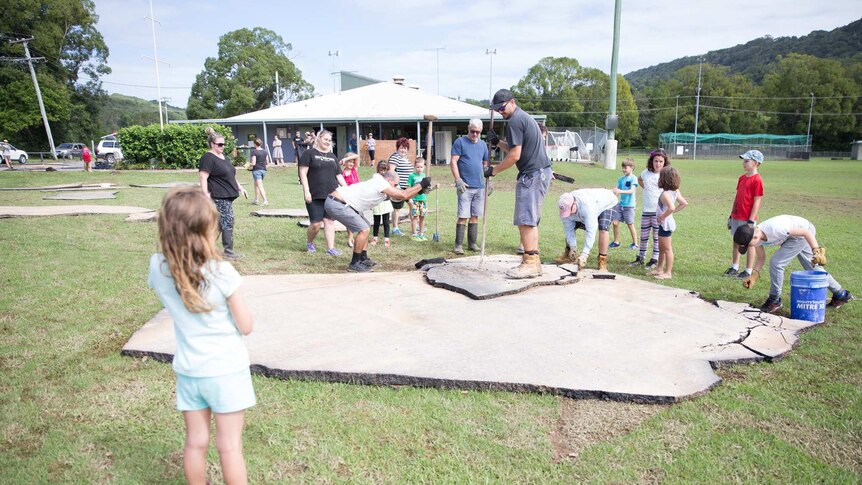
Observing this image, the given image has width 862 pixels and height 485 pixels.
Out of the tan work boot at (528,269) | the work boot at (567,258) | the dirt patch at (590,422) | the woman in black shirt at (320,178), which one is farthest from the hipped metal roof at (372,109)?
the dirt patch at (590,422)

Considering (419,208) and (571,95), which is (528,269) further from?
(571,95)

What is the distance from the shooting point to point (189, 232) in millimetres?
2209

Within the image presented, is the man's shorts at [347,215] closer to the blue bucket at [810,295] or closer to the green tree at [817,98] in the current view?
the blue bucket at [810,295]

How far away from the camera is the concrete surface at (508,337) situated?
3746mm

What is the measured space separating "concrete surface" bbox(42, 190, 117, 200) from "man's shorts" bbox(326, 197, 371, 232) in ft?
33.3

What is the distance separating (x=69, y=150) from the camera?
42094 mm

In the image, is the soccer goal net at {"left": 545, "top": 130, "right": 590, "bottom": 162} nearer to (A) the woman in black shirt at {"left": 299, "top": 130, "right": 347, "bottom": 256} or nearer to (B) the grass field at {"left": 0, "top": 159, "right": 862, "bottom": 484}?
(A) the woman in black shirt at {"left": 299, "top": 130, "right": 347, "bottom": 256}

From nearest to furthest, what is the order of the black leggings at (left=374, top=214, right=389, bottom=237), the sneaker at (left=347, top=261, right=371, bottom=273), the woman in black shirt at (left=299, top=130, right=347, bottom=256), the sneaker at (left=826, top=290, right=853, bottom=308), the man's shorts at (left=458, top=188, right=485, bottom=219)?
1. the sneaker at (left=826, top=290, right=853, bottom=308)
2. the sneaker at (left=347, top=261, right=371, bottom=273)
3. the woman in black shirt at (left=299, top=130, right=347, bottom=256)
4. the man's shorts at (left=458, top=188, right=485, bottom=219)
5. the black leggings at (left=374, top=214, right=389, bottom=237)

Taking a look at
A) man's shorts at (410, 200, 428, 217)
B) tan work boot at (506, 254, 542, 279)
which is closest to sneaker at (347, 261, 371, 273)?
tan work boot at (506, 254, 542, 279)

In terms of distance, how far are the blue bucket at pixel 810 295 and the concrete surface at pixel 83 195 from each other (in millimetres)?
15029

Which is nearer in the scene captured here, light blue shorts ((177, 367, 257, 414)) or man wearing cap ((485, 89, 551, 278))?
light blue shorts ((177, 367, 257, 414))

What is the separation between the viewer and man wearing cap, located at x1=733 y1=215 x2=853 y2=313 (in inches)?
204

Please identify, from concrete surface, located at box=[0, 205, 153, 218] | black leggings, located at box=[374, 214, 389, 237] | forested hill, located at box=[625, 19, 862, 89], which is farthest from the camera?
forested hill, located at box=[625, 19, 862, 89]

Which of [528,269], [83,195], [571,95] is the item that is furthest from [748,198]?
[571,95]
